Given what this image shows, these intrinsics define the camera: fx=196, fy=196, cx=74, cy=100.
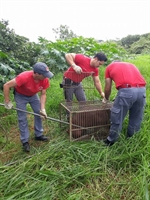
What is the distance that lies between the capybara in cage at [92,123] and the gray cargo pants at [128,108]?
33 centimetres

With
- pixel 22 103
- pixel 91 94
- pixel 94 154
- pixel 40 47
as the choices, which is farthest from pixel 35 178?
pixel 40 47

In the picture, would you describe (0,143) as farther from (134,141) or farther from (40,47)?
(40,47)

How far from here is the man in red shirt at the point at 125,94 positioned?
3021 mm

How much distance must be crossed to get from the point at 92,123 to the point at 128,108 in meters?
0.76

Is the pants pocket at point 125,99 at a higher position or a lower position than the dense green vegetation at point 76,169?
higher

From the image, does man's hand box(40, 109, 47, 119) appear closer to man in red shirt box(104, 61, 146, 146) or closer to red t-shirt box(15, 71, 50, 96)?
red t-shirt box(15, 71, 50, 96)

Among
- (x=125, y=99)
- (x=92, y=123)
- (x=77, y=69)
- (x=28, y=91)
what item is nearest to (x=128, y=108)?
(x=125, y=99)

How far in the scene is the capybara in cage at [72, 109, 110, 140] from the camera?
3.47 meters

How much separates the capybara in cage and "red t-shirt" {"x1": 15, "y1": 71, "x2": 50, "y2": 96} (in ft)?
2.58

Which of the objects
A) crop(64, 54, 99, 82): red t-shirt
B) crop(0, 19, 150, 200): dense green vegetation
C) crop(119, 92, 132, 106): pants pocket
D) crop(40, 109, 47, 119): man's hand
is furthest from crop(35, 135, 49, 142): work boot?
crop(119, 92, 132, 106): pants pocket

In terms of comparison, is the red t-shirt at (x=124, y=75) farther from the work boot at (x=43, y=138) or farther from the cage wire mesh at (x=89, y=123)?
the work boot at (x=43, y=138)

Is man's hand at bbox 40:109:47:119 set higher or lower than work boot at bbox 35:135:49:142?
higher

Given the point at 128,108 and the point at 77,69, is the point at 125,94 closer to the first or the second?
the point at 128,108

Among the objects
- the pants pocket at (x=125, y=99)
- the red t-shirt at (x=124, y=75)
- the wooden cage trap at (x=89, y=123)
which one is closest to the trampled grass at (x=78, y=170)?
the wooden cage trap at (x=89, y=123)
